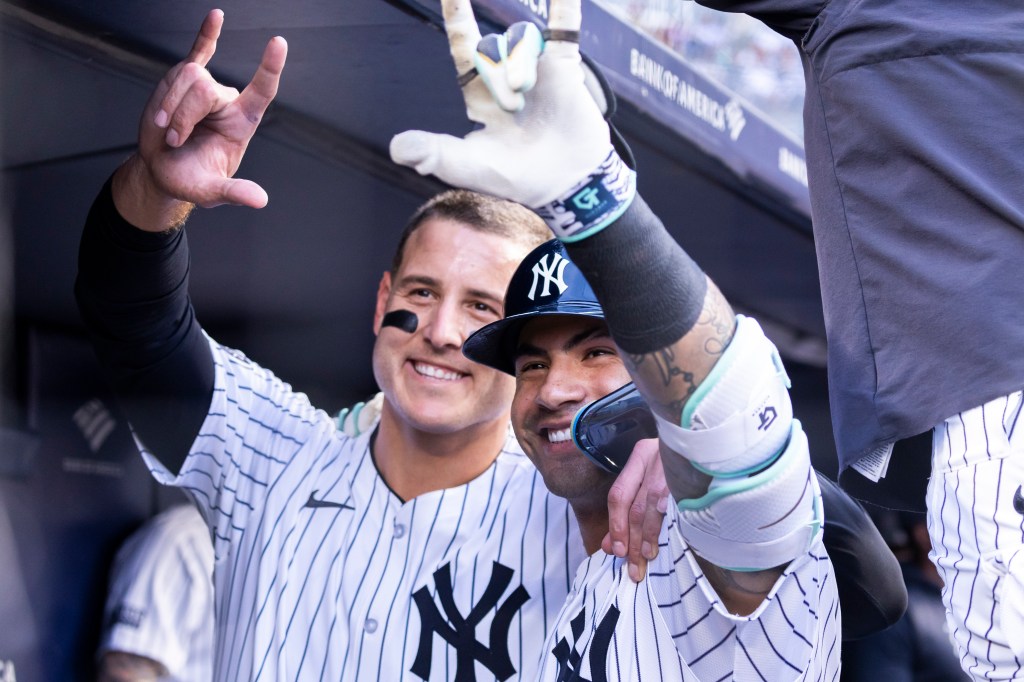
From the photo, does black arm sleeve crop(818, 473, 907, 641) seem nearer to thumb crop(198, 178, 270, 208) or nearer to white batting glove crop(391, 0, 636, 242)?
white batting glove crop(391, 0, 636, 242)

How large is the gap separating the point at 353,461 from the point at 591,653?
0.85 meters

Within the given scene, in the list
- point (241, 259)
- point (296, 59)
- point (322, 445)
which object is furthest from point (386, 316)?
point (241, 259)

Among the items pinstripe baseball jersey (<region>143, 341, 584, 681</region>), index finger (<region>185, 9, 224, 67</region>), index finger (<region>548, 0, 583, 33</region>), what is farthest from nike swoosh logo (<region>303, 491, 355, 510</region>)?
index finger (<region>548, 0, 583, 33</region>)

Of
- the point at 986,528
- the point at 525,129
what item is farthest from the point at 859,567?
the point at 525,129

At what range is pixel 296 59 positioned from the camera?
1.84 metres

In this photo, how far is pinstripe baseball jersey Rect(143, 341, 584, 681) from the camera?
1.77 meters

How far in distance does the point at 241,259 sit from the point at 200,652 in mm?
957

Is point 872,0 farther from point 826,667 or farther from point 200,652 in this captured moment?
point 200,652

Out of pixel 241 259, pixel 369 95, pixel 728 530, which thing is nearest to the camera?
pixel 728 530

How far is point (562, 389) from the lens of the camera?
5.34 feet

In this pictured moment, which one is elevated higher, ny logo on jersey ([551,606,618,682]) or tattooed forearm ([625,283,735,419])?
tattooed forearm ([625,283,735,419])

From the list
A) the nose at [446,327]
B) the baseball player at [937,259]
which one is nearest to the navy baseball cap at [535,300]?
the nose at [446,327]

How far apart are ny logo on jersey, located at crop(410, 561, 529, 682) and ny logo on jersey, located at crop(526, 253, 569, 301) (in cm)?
48

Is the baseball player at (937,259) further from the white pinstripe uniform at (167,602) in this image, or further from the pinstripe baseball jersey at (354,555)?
the white pinstripe uniform at (167,602)
